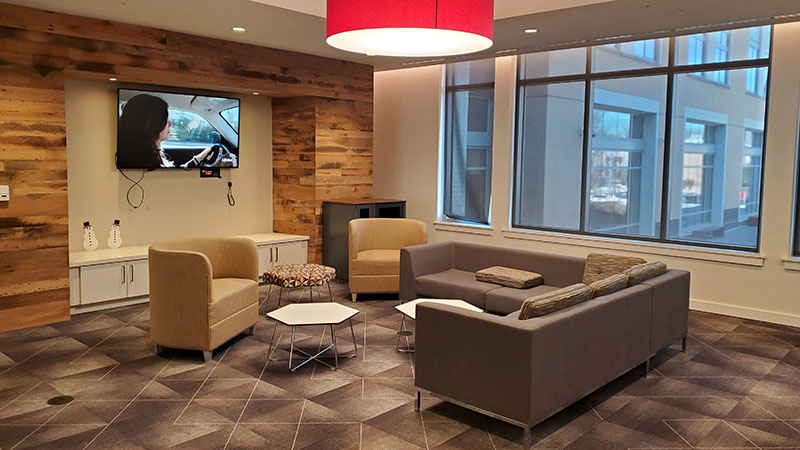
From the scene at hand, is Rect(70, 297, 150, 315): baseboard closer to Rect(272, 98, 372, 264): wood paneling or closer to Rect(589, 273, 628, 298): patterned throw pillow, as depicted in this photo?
Rect(272, 98, 372, 264): wood paneling

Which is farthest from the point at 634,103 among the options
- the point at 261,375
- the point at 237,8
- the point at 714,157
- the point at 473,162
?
the point at 261,375

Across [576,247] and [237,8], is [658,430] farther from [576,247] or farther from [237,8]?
[237,8]

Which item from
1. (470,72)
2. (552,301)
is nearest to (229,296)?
(552,301)

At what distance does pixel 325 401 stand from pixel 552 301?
1570mm

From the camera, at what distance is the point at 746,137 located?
21.2 feet

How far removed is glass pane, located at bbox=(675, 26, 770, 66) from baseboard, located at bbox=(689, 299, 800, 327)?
2.43 m

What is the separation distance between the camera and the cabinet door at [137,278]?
21.2ft

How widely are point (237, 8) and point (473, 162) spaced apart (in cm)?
396

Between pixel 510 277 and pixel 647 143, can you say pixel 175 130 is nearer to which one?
pixel 510 277

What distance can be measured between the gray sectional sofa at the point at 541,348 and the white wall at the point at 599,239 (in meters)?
1.77

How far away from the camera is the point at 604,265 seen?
556 cm

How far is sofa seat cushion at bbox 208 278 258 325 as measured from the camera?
4.90 metres

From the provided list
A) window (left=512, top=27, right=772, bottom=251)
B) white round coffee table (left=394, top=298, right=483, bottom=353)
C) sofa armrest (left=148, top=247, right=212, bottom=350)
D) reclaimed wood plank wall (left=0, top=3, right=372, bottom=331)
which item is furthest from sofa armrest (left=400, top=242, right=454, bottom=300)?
reclaimed wood plank wall (left=0, top=3, right=372, bottom=331)

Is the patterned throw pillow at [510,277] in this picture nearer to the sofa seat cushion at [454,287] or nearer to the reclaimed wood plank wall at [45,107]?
the sofa seat cushion at [454,287]
